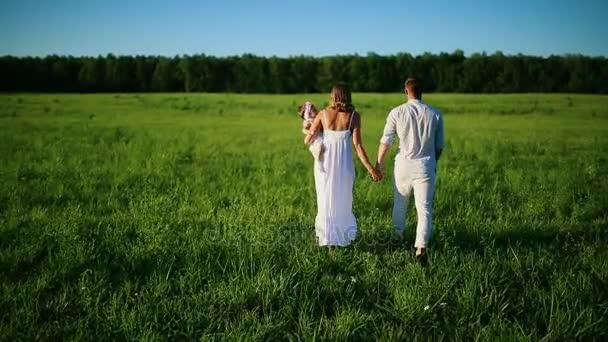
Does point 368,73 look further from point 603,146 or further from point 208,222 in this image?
point 208,222

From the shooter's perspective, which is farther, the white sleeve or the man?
the white sleeve

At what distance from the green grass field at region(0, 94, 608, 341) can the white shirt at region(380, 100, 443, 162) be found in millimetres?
1243

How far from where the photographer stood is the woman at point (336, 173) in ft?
20.8

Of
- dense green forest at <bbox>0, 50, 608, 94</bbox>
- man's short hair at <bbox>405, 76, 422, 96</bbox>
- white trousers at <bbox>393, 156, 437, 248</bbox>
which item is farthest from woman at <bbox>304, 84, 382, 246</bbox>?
dense green forest at <bbox>0, 50, 608, 94</bbox>

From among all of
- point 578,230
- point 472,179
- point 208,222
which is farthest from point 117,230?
point 472,179

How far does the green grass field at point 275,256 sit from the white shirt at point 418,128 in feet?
4.08

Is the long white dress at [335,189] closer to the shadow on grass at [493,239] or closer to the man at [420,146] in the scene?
the shadow on grass at [493,239]

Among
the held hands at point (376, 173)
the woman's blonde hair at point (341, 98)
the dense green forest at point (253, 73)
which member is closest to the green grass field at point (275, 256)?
the held hands at point (376, 173)

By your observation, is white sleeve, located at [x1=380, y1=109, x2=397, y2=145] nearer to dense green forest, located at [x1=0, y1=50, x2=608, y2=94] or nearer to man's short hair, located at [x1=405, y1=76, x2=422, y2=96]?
man's short hair, located at [x1=405, y1=76, x2=422, y2=96]

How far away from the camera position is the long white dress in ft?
20.8

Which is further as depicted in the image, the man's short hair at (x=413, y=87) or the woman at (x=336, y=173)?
the woman at (x=336, y=173)

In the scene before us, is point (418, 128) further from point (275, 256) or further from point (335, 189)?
point (275, 256)

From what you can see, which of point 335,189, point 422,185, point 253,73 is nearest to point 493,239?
point 422,185

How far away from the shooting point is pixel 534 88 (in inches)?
2237
